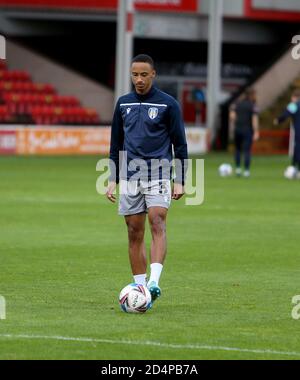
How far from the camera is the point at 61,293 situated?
1273cm

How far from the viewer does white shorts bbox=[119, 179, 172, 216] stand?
11867 millimetres

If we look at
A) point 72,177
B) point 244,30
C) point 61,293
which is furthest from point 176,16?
point 61,293

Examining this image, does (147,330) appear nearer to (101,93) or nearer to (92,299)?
(92,299)

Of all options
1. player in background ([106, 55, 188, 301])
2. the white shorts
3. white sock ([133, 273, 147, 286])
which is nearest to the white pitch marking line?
player in background ([106, 55, 188, 301])

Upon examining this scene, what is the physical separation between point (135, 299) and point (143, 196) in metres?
1.09

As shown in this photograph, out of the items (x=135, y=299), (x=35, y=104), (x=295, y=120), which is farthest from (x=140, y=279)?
(x=35, y=104)

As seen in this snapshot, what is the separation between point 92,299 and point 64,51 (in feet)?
130

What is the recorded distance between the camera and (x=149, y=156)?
1185 centimetres

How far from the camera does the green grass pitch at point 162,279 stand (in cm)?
991

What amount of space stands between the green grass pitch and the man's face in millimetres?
2089

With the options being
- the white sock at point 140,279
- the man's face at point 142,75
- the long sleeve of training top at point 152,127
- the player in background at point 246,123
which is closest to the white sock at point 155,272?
the white sock at point 140,279

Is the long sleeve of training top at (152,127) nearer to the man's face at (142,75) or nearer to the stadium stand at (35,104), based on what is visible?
the man's face at (142,75)

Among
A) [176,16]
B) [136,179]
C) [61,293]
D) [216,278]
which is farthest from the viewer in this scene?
[176,16]

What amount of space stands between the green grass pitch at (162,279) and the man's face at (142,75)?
82.2 inches
